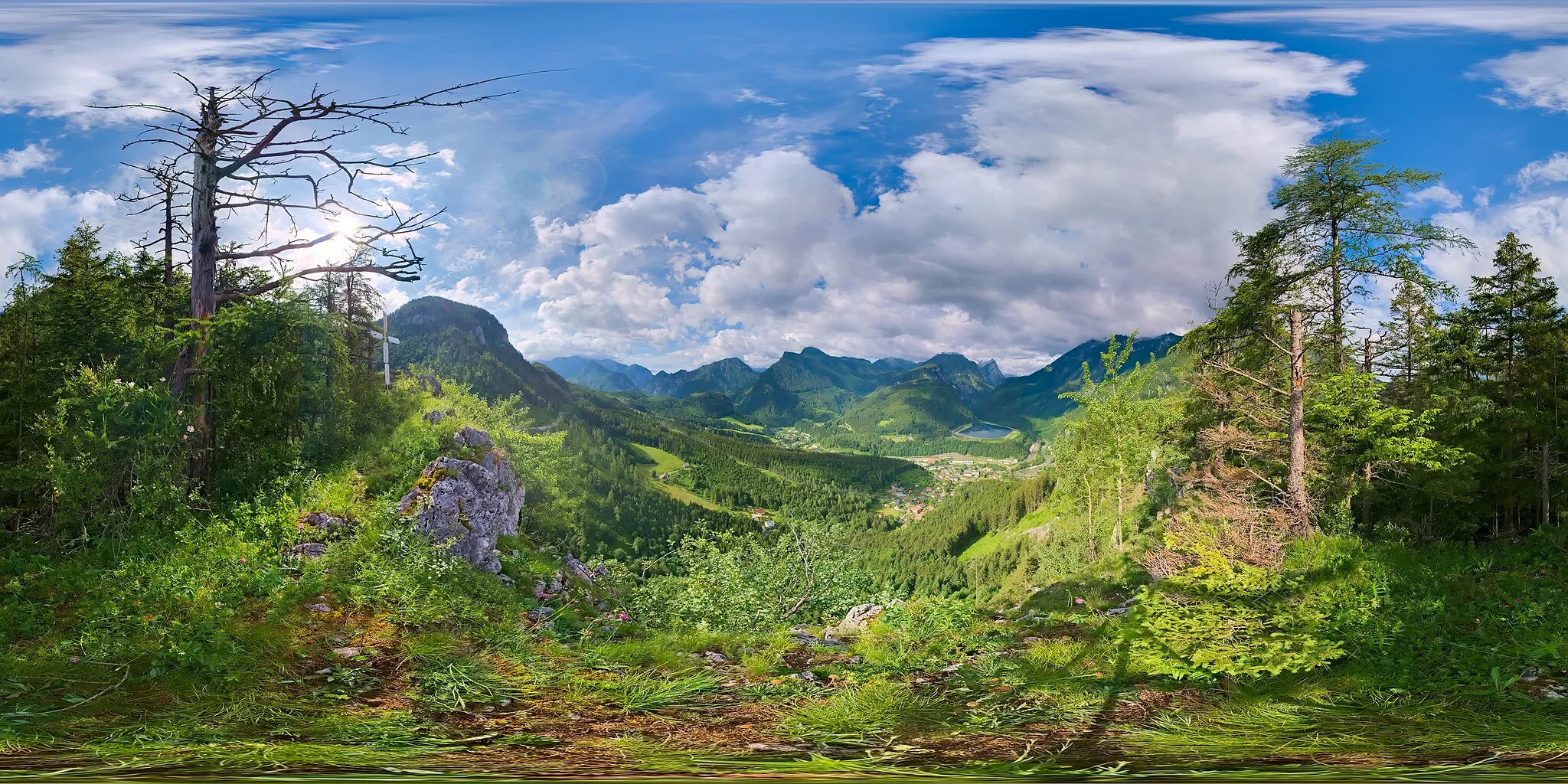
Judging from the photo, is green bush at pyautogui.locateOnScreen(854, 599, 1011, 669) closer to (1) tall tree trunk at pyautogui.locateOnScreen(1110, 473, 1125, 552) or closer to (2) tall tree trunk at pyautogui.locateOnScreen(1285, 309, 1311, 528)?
(2) tall tree trunk at pyautogui.locateOnScreen(1285, 309, 1311, 528)

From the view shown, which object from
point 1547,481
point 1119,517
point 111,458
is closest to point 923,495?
point 1119,517

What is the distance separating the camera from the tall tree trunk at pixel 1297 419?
11.8 meters

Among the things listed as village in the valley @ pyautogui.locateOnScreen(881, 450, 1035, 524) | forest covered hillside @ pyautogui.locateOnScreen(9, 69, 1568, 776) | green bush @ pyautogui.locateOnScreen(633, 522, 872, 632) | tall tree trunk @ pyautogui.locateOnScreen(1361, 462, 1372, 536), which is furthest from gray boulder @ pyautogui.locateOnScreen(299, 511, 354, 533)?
village in the valley @ pyautogui.locateOnScreen(881, 450, 1035, 524)

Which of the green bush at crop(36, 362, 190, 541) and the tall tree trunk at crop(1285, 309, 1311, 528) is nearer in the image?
the green bush at crop(36, 362, 190, 541)

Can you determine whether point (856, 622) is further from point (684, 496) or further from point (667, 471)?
point (667, 471)

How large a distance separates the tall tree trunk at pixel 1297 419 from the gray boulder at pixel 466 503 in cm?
1357

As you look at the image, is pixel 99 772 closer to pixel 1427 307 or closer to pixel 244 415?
pixel 244 415

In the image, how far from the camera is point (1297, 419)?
12.0m

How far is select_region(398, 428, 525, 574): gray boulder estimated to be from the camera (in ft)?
25.4

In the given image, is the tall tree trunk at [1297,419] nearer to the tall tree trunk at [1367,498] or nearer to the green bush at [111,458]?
the tall tree trunk at [1367,498]

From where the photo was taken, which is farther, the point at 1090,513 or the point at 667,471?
the point at 667,471

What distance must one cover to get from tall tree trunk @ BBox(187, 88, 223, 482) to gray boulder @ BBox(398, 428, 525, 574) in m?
2.85

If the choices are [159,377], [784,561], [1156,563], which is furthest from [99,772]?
[1156,563]

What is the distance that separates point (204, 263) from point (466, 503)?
452 centimetres
